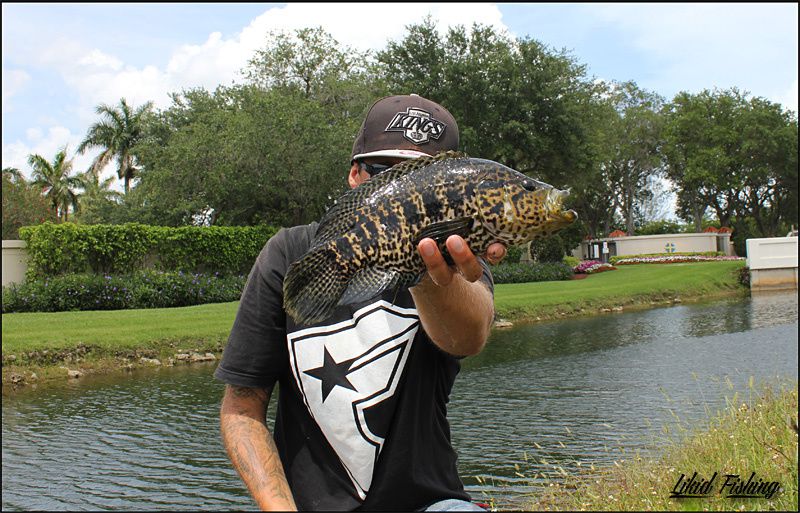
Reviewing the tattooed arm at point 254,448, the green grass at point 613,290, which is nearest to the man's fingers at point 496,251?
the tattooed arm at point 254,448

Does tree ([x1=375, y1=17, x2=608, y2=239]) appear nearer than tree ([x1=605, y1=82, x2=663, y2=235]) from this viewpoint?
Yes

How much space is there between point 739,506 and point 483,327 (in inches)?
154

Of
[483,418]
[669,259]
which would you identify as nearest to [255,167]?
[483,418]

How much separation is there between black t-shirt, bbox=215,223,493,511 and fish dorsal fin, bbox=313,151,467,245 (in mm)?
329

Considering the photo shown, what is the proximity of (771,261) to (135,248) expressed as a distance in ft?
89.6

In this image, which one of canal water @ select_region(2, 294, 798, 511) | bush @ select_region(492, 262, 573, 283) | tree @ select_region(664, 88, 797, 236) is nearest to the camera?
canal water @ select_region(2, 294, 798, 511)

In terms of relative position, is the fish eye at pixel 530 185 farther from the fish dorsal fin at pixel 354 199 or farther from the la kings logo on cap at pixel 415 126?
the la kings logo on cap at pixel 415 126

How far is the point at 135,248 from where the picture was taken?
23594 millimetres

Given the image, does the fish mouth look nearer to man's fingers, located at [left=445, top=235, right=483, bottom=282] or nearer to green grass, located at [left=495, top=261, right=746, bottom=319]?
man's fingers, located at [left=445, top=235, right=483, bottom=282]

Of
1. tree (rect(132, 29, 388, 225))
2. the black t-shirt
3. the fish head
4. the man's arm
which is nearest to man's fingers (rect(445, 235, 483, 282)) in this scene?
the man's arm

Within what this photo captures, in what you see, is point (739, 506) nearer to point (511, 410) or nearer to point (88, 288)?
point (511, 410)

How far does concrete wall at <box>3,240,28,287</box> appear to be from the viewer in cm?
2222

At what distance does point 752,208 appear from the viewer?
5778cm

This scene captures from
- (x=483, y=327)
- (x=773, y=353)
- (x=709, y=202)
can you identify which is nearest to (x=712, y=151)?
(x=709, y=202)
